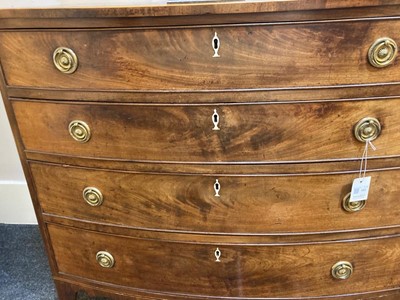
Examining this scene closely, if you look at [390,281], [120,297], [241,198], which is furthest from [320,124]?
[120,297]

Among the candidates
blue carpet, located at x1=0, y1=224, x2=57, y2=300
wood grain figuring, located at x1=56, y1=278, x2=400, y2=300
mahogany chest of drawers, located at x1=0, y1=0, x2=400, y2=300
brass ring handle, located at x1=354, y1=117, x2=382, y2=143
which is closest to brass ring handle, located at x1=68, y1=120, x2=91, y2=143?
mahogany chest of drawers, located at x1=0, y1=0, x2=400, y2=300

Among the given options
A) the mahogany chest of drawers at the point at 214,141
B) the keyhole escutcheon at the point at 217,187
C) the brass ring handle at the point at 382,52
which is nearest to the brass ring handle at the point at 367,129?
the mahogany chest of drawers at the point at 214,141

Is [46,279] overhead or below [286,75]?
below

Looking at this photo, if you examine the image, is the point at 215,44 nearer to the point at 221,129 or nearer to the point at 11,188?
the point at 221,129

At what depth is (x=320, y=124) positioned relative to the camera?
2.85 ft

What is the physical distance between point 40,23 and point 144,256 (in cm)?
66

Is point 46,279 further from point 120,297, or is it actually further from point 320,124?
point 320,124

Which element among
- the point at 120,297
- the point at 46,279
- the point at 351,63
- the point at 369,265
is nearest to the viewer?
the point at 351,63

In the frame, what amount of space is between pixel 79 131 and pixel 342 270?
30.4 inches

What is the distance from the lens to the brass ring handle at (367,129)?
859 mm

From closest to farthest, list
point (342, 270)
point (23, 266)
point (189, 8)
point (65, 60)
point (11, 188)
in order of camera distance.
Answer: point (189, 8) → point (65, 60) → point (342, 270) → point (23, 266) → point (11, 188)

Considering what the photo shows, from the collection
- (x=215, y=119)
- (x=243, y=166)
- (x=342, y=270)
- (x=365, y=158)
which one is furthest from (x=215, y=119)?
(x=342, y=270)

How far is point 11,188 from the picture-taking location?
1.78 metres

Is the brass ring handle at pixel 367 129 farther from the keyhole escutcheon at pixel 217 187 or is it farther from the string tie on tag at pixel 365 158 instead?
the keyhole escutcheon at pixel 217 187
